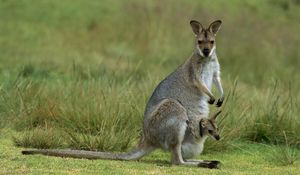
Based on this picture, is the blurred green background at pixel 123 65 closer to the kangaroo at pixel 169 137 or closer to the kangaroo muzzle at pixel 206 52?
the kangaroo at pixel 169 137

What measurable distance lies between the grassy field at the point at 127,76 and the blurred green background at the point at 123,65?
0.07 ft

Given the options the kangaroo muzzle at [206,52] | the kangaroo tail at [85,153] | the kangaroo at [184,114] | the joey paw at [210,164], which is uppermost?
the kangaroo muzzle at [206,52]

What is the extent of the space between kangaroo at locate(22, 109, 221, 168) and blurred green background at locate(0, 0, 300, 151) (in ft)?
2.61

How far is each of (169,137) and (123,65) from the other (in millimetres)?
9462

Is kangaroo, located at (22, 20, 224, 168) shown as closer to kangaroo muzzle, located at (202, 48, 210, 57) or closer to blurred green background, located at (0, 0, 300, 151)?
kangaroo muzzle, located at (202, 48, 210, 57)

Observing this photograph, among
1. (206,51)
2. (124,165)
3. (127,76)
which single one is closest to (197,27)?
(206,51)

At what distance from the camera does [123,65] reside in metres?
17.9

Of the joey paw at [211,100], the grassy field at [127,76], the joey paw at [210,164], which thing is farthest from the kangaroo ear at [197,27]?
the joey paw at [210,164]

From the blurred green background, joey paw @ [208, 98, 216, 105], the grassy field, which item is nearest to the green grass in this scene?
the grassy field

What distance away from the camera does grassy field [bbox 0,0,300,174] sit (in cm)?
959

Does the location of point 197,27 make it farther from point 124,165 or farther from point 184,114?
point 124,165

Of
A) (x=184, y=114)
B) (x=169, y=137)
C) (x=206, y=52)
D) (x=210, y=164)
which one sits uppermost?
(x=206, y=52)

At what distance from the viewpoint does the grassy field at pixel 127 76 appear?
9.59 m

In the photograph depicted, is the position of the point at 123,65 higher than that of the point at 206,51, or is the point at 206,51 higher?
the point at 206,51
